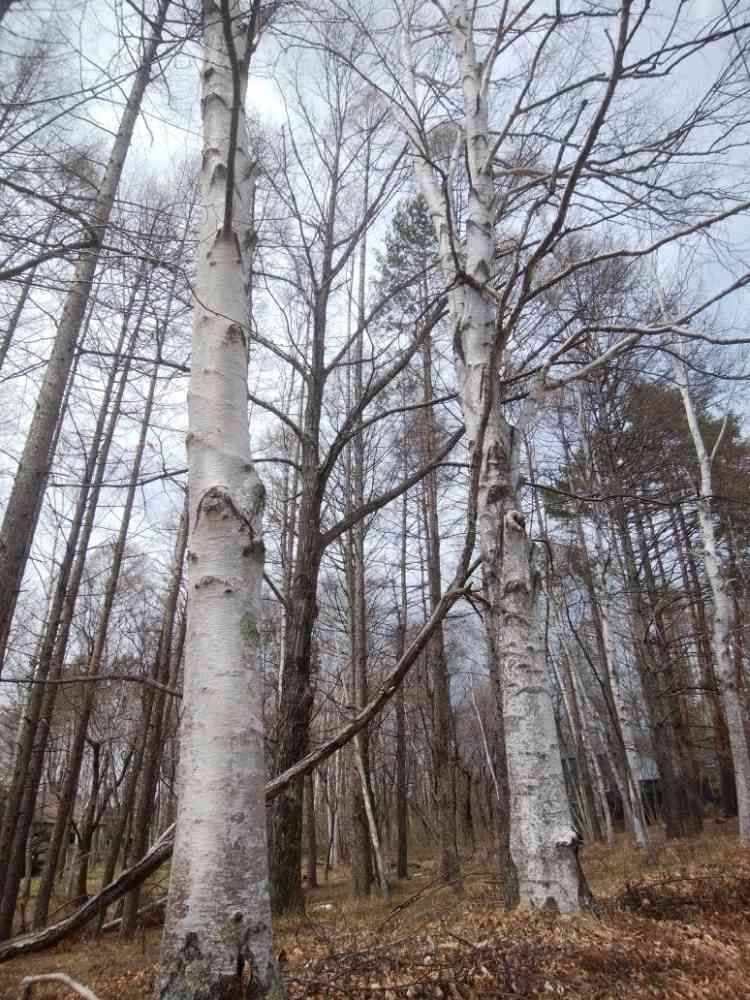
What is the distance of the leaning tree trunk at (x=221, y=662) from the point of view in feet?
4.55

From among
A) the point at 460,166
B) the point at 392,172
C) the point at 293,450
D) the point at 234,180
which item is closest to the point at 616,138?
the point at 460,166

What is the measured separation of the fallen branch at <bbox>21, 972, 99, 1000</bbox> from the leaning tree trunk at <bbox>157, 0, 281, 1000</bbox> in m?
0.16

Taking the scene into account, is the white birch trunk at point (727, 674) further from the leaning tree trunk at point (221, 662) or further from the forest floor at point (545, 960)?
the leaning tree trunk at point (221, 662)

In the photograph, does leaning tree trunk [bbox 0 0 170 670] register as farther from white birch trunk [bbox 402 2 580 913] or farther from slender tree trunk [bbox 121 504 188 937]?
white birch trunk [bbox 402 2 580 913]

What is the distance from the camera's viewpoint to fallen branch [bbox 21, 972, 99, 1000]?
51.2 inches

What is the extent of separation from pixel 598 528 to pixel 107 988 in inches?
412

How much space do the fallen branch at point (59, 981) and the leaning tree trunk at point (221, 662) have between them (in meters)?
0.16

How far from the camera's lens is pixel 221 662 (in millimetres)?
1652

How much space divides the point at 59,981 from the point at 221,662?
927 mm

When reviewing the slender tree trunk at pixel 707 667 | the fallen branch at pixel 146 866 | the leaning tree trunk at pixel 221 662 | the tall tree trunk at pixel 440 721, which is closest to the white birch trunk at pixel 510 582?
the fallen branch at pixel 146 866

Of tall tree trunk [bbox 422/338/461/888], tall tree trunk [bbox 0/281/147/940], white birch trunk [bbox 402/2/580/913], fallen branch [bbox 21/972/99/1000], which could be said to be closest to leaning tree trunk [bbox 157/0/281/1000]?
fallen branch [bbox 21/972/99/1000]

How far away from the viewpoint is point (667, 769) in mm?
11008

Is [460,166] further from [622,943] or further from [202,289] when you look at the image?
[622,943]

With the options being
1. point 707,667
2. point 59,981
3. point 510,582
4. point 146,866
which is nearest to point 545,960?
point 146,866
